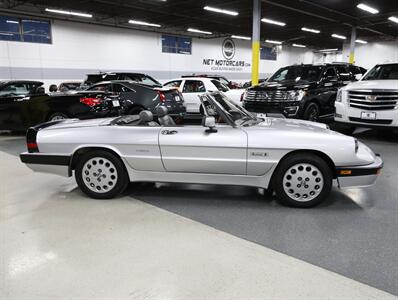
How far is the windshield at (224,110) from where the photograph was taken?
3.80 meters

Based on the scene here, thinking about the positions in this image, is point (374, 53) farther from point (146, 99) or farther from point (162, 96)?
point (146, 99)

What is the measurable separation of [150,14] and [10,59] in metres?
7.55

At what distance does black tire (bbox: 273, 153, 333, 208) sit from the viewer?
3520 mm

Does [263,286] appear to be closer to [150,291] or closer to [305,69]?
[150,291]

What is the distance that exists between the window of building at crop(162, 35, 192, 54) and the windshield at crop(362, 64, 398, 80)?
17236mm

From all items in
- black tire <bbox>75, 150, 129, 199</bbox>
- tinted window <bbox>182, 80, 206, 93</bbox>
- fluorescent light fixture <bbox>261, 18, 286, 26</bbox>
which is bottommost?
black tire <bbox>75, 150, 129, 199</bbox>

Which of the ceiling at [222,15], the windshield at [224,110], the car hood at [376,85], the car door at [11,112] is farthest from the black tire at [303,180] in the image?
the ceiling at [222,15]

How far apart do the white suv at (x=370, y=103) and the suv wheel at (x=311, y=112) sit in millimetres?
693

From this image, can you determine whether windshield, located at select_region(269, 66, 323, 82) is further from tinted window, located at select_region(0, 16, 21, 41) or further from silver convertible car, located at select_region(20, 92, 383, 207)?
tinted window, located at select_region(0, 16, 21, 41)

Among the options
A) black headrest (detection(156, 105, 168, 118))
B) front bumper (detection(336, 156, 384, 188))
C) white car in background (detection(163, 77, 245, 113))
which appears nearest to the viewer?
front bumper (detection(336, 156, 384, 188))

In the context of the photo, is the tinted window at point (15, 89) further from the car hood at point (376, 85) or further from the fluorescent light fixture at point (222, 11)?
the fluorescent light fixture at point (222, 11)

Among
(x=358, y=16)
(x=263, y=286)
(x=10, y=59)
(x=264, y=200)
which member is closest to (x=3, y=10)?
(x=10, y=59)

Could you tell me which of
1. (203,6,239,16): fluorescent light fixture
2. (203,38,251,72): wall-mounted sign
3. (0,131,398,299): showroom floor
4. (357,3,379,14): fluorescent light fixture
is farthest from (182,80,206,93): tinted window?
(203,38,251,72): wall-mounted sign

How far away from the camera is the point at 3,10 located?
15.7m
